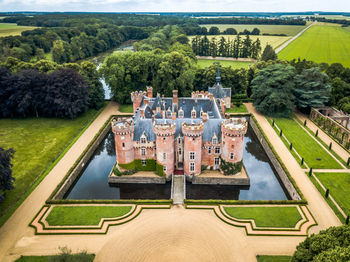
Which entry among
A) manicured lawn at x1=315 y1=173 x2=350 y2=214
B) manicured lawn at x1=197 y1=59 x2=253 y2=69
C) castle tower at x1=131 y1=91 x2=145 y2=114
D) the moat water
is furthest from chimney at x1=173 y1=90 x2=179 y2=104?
manicured lawn at x1=197 y1=59 x2=253 y2=69

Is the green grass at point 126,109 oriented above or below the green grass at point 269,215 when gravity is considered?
above

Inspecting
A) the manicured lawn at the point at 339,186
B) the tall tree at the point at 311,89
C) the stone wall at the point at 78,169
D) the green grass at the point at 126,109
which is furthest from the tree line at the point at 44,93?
the tall tree at the point at 311,89

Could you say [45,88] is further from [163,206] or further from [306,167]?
[306,167]

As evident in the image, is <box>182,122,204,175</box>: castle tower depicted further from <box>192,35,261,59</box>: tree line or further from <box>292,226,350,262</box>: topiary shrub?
<box>192,35,261,59</box>: tree line

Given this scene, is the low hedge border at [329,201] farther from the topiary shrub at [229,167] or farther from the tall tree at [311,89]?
the tall tree at [311,89]

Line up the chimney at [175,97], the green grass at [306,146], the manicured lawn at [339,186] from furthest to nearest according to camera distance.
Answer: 1. the chimney at [175,97]
2. the green grass at [306,146]
3. the manicured lawn at [339,186]
